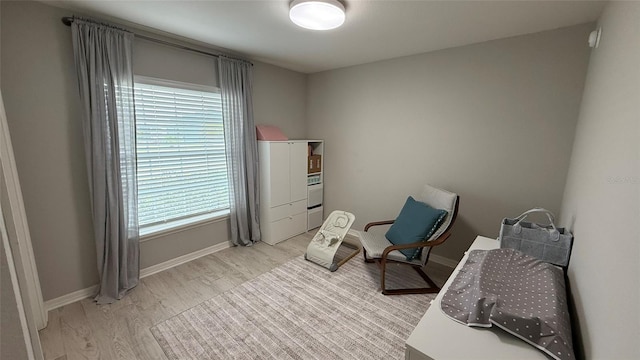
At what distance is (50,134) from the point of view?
6.50 ft

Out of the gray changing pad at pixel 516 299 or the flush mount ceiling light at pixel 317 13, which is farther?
the flush mount ceiling light at pixel 317 13

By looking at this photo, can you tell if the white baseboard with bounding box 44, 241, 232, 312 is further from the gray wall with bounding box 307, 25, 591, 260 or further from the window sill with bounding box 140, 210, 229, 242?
the gray wall with bounding box 307, 25, 591, 260

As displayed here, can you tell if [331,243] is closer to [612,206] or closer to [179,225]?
[179,225]

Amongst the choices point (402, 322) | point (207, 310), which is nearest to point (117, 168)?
point (207, 310)

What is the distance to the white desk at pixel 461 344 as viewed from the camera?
101 cm

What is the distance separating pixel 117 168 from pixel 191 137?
0.79 meters

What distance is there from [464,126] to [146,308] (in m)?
3.48

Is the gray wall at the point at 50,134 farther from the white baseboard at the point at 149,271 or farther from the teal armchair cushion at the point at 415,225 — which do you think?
the teal armchair cushion at the point at 415,225

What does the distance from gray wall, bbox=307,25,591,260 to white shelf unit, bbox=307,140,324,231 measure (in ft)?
0.74

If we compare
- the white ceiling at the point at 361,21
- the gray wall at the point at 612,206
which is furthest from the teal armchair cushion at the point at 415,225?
the white ceiling at the point at 361,21

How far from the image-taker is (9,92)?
180 cm

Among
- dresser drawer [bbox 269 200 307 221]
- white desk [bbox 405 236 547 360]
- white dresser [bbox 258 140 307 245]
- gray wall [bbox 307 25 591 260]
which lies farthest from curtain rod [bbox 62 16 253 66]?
white desk [bbox 405 236 547 360]

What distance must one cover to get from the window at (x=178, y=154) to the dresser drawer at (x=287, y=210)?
0.60 meters

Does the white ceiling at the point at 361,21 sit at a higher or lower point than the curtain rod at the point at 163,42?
higher
